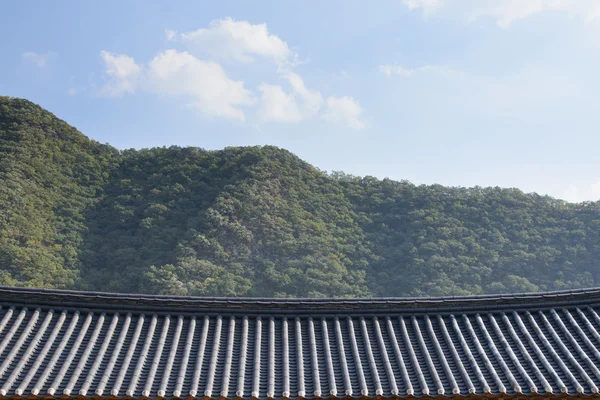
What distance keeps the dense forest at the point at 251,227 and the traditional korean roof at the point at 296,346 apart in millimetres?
17102

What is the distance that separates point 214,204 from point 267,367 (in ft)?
79.8

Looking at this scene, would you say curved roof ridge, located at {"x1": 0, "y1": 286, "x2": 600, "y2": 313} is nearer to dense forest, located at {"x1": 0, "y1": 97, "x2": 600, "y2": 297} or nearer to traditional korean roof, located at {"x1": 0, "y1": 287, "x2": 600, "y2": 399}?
traditional korean roof, located at {"x1": 0, "y1": 287, "x2": 600, "y2": 399}

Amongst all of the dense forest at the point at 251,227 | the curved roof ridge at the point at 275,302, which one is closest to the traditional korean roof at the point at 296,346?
the curved roof ridge at the point at 275,302

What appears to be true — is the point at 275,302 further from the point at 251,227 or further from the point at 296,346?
the point at 251,227

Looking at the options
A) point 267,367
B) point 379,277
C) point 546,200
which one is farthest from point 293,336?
point 546,200

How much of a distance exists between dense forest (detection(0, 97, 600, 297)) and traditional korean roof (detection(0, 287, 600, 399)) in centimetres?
1710

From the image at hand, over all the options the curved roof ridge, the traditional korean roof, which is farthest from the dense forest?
the traditional korean roof

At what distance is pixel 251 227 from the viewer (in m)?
30.2

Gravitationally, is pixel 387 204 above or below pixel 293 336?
above

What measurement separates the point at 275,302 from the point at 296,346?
0.69 m

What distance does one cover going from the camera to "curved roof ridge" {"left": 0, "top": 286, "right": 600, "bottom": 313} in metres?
7.71

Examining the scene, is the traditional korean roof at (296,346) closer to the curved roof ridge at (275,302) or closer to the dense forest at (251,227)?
the curved roof ridge at (275,302)

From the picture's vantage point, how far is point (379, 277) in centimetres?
2878

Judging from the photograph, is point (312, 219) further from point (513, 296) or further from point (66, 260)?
point (513, 296)
